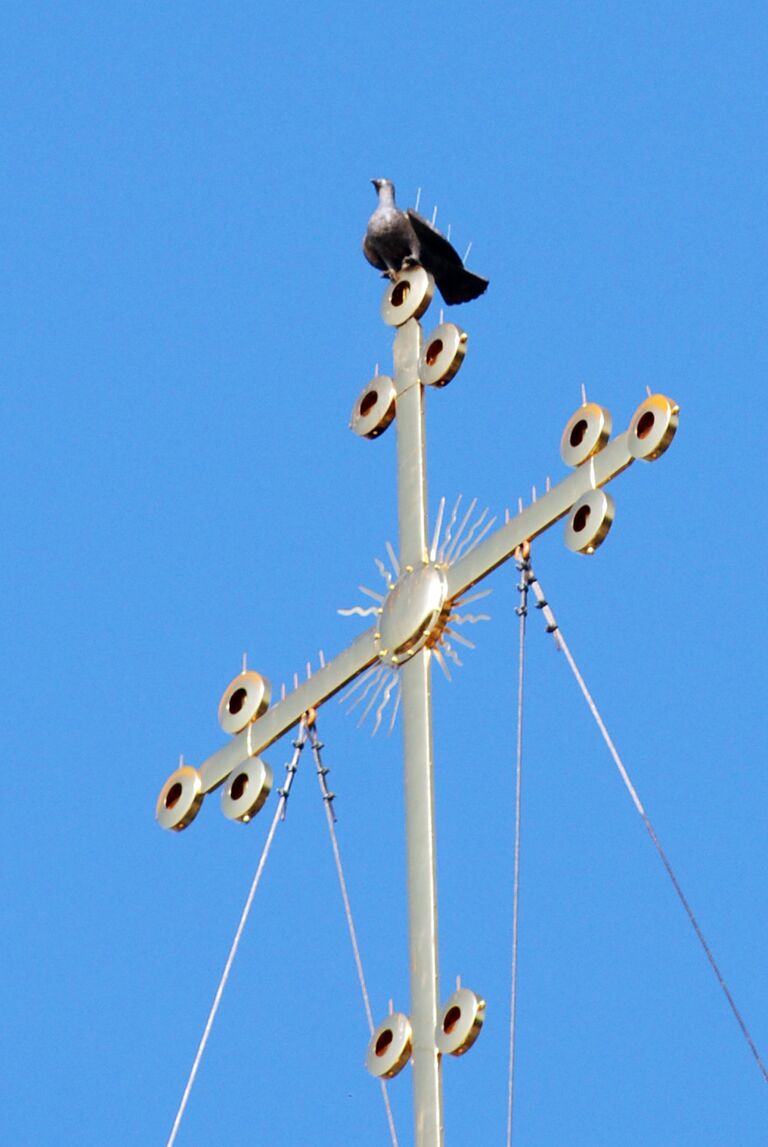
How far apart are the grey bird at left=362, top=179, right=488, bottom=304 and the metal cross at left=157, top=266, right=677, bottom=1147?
91 mm

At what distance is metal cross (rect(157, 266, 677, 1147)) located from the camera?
55.5ft

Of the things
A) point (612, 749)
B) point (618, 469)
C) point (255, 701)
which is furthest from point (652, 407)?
point (255, 701)

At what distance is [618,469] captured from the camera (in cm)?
1717

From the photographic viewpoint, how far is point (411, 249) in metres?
18.6

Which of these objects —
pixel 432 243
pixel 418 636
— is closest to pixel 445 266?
pixel 432 243

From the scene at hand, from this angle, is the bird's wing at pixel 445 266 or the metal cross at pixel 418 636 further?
the bird's wing at pixel 445 266

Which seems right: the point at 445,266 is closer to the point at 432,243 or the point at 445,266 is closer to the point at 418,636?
the point at 432,243

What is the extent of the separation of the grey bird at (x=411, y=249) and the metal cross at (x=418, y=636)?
91mm

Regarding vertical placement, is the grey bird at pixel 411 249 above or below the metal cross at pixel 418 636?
above

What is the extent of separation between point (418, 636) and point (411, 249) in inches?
75.0

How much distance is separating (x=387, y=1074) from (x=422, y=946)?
507 mm

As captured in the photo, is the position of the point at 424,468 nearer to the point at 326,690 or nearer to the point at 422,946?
the point at 326,690

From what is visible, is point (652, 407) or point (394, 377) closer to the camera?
point (652, 407)

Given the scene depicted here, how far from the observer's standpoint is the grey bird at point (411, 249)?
61.0 ft
